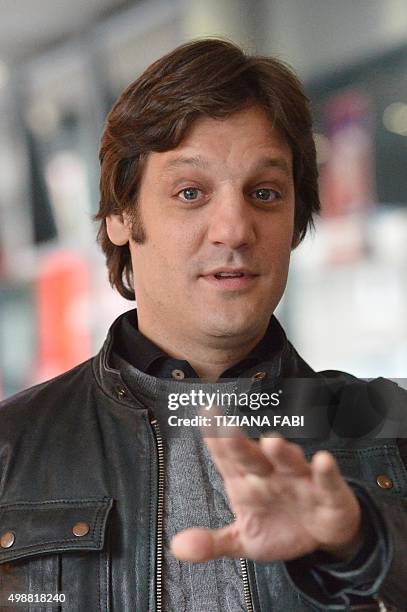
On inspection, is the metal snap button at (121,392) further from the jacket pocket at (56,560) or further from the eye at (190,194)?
the eye at (190,194)

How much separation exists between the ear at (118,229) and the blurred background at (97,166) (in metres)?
0.43

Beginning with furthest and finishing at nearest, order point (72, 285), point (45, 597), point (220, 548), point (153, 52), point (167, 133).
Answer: point (72, 285) → point (153, 52) → point (167, 133) → point (45, 597) → point (220, 548)

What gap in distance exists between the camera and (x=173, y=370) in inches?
45.8

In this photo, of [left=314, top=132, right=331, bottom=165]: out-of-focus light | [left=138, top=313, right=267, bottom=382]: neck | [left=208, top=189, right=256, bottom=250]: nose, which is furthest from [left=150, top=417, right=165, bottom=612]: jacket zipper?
[left=314, top=132, right=331, bottom=165]: out-of-focus light

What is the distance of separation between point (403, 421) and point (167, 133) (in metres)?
0.47

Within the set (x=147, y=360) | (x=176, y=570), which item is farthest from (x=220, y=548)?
(x=147, y=360)

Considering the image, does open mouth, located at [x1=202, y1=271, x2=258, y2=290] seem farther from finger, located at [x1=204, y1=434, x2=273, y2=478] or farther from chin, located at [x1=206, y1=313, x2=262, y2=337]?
finger, located at [x1=204, y1=434, x2=273, y2=478]

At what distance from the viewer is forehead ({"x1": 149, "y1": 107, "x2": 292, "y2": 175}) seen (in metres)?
1.13

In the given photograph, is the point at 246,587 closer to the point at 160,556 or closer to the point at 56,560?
the point at 160,556

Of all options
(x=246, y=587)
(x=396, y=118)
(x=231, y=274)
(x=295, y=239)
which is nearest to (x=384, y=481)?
(x=246, y=587)

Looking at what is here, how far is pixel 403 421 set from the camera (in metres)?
1.16

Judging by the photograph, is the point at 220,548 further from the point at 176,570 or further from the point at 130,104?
the point at 130,104

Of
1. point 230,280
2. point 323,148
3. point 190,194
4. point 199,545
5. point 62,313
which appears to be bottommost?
point 199,545

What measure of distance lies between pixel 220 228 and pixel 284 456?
0.44m
